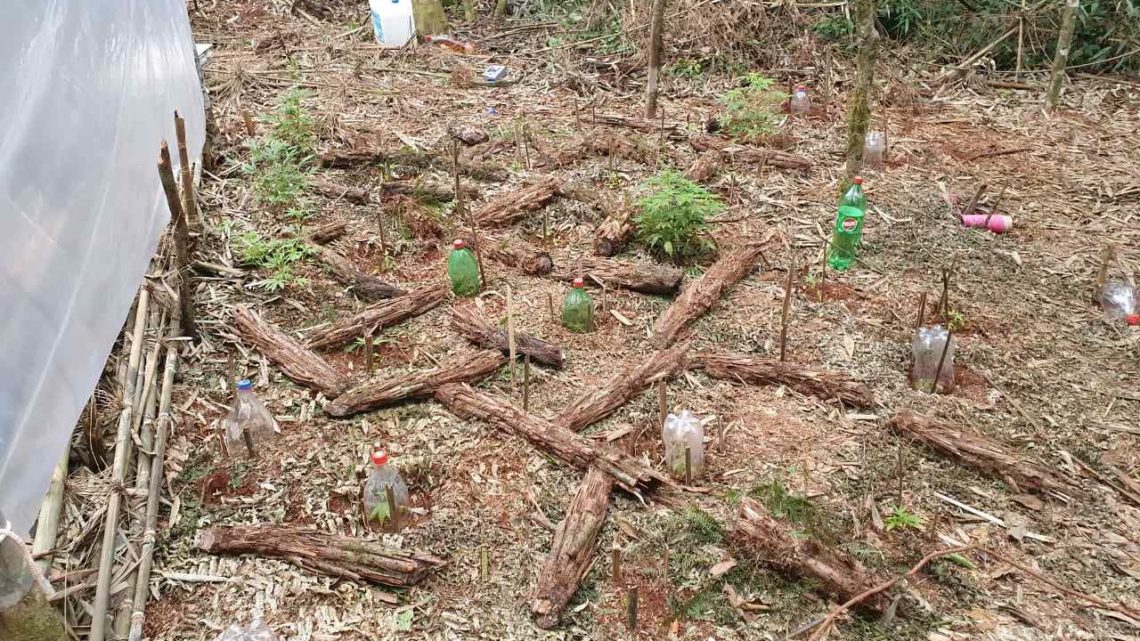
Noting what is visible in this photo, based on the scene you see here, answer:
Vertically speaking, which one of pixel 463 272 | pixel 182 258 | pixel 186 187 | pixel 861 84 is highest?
pixel 861 84

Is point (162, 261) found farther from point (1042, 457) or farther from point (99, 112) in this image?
point (1042, 457)

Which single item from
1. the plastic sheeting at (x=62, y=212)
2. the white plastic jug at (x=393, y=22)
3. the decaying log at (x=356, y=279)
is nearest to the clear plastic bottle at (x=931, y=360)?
the decaying log at (x=356, y=279)

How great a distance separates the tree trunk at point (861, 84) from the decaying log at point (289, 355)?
3270 millimetres

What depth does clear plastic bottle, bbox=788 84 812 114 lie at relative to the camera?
6156mm

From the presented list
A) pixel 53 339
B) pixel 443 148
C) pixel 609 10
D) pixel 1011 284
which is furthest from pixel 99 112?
pixel 609 10

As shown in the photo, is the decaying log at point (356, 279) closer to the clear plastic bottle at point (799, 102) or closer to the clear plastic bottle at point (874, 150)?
the clear plastic bottle at point (874, 150)

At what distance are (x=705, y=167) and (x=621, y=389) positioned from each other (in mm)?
2333

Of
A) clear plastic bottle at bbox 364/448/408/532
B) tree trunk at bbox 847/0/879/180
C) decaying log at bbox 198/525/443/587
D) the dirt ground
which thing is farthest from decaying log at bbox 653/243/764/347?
decaying log at bbox 198/525/443/587

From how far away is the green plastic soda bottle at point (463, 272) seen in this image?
4.00m

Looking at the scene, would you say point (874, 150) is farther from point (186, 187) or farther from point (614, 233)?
point (186, 187)

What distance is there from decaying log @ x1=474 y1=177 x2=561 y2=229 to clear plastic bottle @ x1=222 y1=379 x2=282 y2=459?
1846 mm

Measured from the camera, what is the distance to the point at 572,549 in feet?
8.66

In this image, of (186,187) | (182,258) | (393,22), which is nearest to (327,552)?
(182,258)

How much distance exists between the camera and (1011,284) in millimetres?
4152
